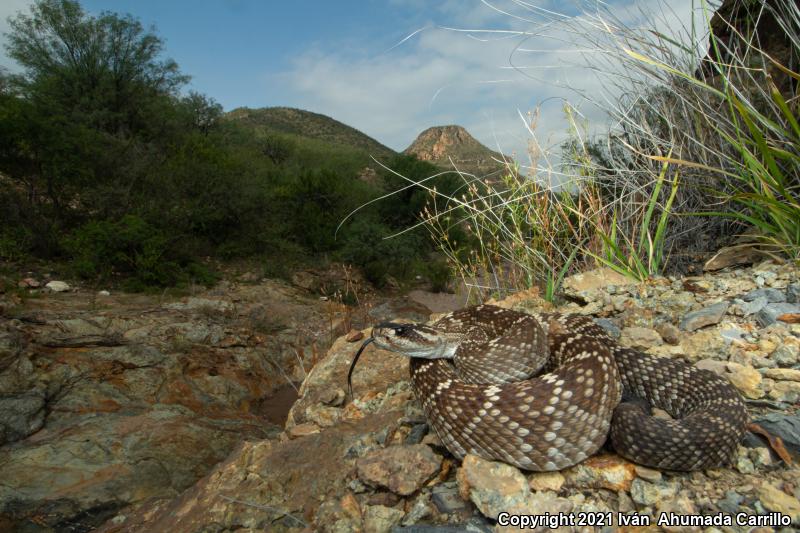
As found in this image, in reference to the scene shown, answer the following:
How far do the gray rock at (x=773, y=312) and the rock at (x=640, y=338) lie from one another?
0.81m

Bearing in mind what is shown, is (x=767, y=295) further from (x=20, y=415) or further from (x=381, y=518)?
(x=20, y=415)

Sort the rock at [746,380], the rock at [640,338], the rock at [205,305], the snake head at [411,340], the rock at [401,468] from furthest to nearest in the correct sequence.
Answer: the rock at [205,305] → the rock at [640,338] → the snake head at [411,340] → the rock at [746,380] → the rock at [401,468]

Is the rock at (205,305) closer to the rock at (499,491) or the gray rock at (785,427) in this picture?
the rock at (499,491)

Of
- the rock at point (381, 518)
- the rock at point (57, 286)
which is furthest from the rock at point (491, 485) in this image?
the rock at point (57, 286)

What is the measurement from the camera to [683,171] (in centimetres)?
582

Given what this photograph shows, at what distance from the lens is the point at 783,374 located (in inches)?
118

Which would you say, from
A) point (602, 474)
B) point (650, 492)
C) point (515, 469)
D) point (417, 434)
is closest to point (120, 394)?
point (417, 434)

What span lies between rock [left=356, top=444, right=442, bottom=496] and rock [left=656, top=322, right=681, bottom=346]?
238cm

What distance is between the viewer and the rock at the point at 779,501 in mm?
1943

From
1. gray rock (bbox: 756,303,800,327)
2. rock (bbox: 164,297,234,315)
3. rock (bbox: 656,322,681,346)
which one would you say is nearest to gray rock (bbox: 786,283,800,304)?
gray rock (bbox: 756,303,800,327)

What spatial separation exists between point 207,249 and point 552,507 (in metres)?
21.6

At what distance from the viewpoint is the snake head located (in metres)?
3.33

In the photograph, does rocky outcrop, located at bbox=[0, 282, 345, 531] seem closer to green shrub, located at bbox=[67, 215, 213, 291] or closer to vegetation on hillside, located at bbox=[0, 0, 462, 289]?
green shrub, located at bbox=[67, 215, 213, 291]

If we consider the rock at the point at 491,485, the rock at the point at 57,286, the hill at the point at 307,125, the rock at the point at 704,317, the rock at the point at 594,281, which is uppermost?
the hill at the point at 307,125
